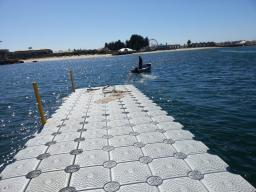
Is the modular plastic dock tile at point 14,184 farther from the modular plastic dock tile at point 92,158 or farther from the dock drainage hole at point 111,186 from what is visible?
the dock drainage hole at point 111,186

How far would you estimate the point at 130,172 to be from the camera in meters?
4.56

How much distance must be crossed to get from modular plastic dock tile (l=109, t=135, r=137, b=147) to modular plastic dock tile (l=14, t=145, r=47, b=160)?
1.85 m

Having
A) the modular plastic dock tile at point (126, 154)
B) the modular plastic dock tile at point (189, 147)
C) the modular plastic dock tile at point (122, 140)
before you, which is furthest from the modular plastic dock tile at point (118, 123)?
the modular plastic dock tile at point (189, 147)

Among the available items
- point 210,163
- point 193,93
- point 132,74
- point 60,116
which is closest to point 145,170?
point 210,163

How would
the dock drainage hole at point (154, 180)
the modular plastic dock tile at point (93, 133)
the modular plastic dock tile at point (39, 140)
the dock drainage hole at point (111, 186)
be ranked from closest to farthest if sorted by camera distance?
the dock drainage hole at point (111, 186)
the dock drainage hole at point (154, 180)
the modular plastic dock tile at point (39, 140)
the modular plastic dock tile at point (93, 133)

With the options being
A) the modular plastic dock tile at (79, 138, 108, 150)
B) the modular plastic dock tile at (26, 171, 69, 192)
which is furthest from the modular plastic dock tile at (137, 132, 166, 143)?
the modular plastic dock tile at (26, 171, 69, 192)

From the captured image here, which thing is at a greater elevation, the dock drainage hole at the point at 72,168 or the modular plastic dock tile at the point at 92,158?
the dock drainage hole at the point at 72,168

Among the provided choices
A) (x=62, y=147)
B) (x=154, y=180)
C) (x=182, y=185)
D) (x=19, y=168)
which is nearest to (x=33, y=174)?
(x=19, y=168)

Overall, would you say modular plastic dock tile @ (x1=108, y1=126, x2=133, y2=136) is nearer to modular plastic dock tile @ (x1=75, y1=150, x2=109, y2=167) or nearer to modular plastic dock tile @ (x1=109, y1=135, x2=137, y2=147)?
modular plastic dock tile @ (x1=109, y1=135, x2=137, y2=147)

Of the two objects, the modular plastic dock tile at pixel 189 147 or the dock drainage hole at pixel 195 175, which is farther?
the modular plastic dock tile at pixel 189 147

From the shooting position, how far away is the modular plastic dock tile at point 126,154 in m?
5.14

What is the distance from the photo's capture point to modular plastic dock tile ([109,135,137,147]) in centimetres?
600

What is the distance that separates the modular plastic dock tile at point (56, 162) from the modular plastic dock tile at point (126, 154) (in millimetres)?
1020

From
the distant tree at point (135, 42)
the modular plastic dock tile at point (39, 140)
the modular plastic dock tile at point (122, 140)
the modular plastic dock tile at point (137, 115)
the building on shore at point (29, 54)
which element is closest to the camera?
the modular plastic dock tile at point (122, 140)
